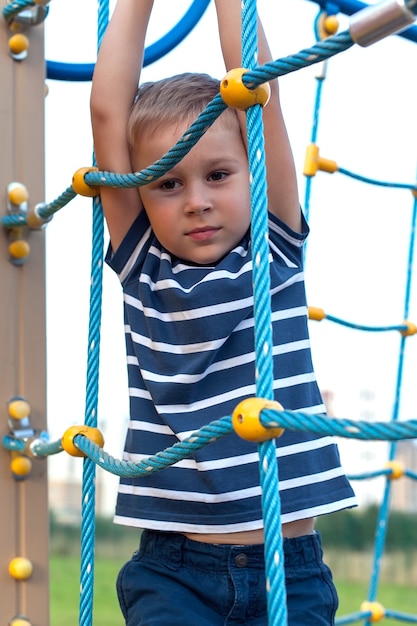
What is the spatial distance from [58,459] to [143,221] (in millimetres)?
7536

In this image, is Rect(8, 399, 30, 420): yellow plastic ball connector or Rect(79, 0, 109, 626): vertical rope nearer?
Rect(79, 0, 109, 626): vertical rope

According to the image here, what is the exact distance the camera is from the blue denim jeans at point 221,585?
100 cm

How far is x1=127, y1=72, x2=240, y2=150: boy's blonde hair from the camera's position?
110 cm

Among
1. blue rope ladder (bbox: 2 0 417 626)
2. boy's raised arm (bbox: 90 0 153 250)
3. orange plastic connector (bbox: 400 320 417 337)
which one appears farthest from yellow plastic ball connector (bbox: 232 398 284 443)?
orange plastic connector (bbox: 400 320 417 337)

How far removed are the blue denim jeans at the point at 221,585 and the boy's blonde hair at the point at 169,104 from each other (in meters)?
0.47

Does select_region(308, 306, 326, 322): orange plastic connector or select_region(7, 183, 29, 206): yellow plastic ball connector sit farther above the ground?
select_region(7, 183, 29, 206): yellow plastic ball connector

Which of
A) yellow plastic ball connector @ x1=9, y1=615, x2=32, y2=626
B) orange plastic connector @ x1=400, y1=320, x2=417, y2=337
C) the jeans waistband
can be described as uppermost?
orange plastic connector @ x1=400, y1=320, x2=417, y2=337

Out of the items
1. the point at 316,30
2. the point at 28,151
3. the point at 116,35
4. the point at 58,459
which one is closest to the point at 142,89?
the point at 116,35

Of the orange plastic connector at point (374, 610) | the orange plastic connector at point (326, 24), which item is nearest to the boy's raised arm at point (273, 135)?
the orange plastic connector at point (326, 24)

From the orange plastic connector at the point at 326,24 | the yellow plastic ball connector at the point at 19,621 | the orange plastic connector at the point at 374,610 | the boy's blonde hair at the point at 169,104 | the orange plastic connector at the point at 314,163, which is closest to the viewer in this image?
the boy's blonde hair at the point at 169,104

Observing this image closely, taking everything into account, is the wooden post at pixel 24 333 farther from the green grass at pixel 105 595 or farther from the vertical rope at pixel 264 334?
the green grass at pixel 105 595

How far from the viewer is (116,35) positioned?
1.14 meters

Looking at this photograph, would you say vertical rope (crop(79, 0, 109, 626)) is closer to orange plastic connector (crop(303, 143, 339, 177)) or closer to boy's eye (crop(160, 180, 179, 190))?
boy's eye (crop(160, 180, 179, 190))

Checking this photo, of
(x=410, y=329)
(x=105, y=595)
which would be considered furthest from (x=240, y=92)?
(x=105, y=595)
